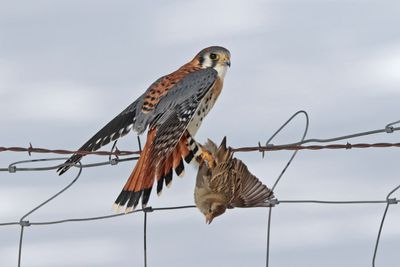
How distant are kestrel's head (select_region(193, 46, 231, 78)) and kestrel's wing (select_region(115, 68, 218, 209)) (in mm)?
374

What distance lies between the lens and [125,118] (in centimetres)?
561

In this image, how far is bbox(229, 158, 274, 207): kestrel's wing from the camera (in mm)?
4836

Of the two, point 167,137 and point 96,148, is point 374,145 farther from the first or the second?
point 96,148

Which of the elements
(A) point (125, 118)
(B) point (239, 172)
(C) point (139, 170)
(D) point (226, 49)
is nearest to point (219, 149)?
(B) point (239, 172)

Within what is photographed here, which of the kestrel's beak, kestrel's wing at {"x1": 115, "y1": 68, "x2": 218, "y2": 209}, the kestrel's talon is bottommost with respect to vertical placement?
the kestrel's beak

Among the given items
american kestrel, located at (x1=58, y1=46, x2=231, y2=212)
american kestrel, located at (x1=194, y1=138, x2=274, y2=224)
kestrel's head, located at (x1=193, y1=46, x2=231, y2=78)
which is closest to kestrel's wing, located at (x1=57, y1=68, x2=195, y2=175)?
american kestrel, located at (x1=58, y1=46, x2=231, y2=212)

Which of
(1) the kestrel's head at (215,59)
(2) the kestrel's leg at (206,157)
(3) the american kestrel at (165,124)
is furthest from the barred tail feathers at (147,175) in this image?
(1) the kestrel's head at (215,59)

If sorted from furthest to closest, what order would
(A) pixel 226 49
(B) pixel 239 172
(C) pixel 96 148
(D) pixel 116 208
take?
(A) pixel 226 49
(C) pixel 96 148
(D) pixel 116 208
(B) pixel 239 172

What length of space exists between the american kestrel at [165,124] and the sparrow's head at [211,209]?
32cm

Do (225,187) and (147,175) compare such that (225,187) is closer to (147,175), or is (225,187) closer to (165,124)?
(147,175)

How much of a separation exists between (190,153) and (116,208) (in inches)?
18.6

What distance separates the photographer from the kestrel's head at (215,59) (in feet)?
19.7

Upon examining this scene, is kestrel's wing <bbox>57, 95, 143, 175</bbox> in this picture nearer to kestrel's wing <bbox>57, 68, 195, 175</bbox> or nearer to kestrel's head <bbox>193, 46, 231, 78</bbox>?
kestrel's wing <bbox>57, 68, 195, 175</bbox>

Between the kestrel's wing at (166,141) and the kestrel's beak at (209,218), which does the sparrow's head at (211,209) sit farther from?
the kestrel's wing at (166,141)
